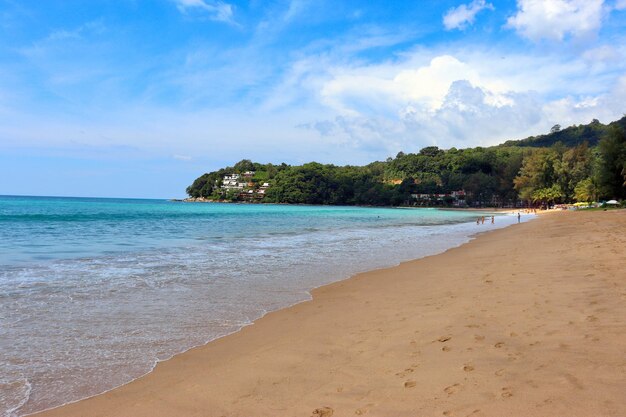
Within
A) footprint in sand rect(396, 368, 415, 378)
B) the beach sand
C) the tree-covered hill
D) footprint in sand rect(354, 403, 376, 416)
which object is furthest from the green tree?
the tree-covered hill

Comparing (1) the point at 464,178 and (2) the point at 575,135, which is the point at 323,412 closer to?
(1) the point at 464,178

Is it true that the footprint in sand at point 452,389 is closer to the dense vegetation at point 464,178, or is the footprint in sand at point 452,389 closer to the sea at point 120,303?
the sea at point 120,303

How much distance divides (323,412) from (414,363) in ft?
4.42

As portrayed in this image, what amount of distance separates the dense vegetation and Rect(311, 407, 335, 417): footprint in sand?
7890 centimetres

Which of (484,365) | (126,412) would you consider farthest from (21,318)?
(484,365)

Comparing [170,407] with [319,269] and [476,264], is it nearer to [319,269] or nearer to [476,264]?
[319,269]

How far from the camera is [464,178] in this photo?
466 ft

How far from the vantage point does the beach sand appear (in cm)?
336

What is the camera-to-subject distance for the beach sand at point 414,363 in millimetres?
3359

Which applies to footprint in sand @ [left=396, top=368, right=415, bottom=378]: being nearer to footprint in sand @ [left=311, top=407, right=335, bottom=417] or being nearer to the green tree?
footprint in sand @ [left=311, top=407, right=335, bottom=417]

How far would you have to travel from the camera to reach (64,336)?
5770 millimetres

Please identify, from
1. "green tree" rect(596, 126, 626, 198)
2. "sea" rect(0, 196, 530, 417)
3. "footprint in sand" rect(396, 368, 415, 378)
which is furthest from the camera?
"green tree" rect(596, 126, 626, 198)

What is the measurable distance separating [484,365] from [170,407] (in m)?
3.00

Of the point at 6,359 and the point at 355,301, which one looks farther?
the point at 355,301
